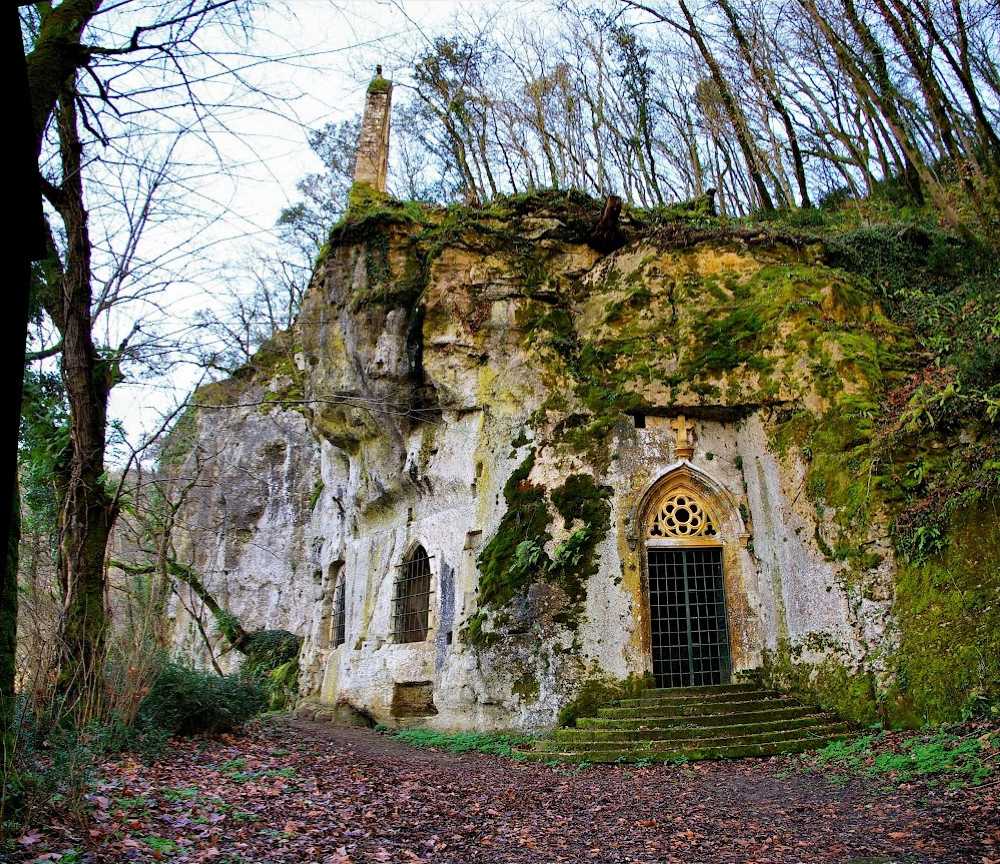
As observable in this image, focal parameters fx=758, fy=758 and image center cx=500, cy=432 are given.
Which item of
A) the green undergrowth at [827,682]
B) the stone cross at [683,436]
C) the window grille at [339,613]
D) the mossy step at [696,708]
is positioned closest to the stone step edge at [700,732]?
the green undergrowth at [827,682]

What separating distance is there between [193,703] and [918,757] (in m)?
8.38

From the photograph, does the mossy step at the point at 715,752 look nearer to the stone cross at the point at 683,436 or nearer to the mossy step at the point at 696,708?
the mossy step at the point at 696,708

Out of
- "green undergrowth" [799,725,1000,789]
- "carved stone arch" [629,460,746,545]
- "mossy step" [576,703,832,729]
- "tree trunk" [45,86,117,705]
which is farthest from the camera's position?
"carved stone arch" [629,460,746,545]

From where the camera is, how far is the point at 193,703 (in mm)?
9547

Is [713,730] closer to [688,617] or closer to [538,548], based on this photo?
[688,617]

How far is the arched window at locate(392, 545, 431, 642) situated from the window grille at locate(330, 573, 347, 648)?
307 centimetres

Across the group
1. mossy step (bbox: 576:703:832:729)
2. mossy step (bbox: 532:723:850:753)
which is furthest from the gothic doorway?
mossy step (bbox: 532:723:850:753)

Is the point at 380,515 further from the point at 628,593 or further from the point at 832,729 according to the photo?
the point at 832,729

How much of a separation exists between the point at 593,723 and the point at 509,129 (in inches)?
790

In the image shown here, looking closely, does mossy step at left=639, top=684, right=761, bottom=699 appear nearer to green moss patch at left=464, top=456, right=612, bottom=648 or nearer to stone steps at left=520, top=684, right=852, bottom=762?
stone steps at left=520, top=684, right=852, bottom=762

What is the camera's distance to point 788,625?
1205cm

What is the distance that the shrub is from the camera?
9141mm

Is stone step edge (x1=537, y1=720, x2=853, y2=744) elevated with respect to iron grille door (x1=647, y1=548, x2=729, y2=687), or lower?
lower

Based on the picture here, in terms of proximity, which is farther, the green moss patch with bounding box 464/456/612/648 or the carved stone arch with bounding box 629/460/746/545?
the carved stone arch with bounding box 629/460/746/545
